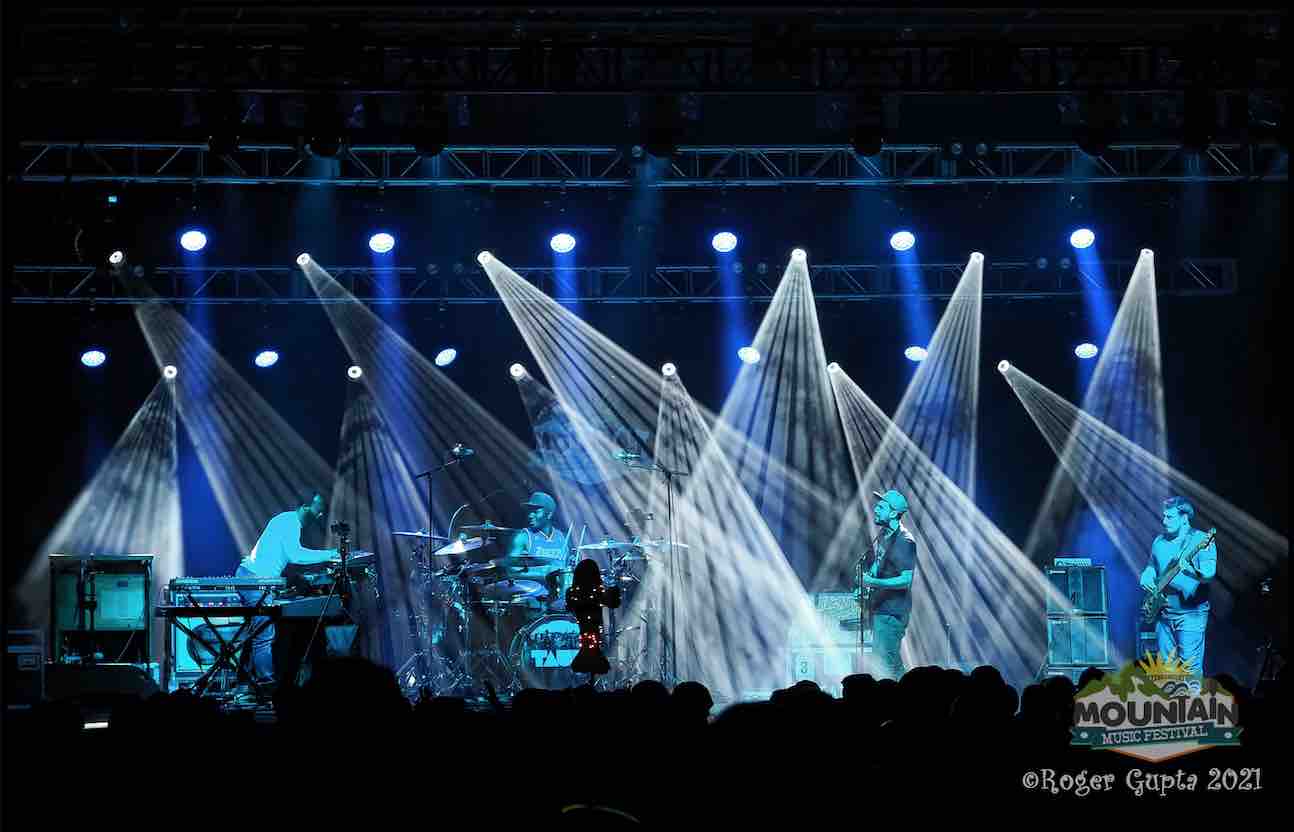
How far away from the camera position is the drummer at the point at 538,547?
36.5ft

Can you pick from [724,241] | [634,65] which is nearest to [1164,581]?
[724,241]

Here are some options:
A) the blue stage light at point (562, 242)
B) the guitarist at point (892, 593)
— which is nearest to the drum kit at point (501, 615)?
the guitarist at point (892, 593)

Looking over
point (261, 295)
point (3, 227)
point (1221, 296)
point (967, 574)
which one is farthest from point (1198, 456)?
point (3, 227)

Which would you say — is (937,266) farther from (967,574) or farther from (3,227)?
(3,227)

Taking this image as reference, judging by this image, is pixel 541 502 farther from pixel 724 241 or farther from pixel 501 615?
pixel 724 241

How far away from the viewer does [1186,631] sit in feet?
38.2

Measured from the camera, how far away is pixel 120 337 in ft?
43.8

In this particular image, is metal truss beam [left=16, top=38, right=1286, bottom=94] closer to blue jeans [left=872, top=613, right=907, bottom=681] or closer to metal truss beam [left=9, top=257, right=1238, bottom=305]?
metal truss beam [left=9, top=257, right=1238, bottom=305]

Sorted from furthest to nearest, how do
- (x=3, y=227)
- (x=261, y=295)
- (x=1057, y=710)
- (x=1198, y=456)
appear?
(x=1198, y=456), (x=261, y=295), (x=1057, y=710), (x=3, y=227)

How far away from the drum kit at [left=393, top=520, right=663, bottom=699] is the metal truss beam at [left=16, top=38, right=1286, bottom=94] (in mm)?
3713

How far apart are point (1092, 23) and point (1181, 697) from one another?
7540 mm

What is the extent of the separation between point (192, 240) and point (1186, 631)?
9706 millimetres

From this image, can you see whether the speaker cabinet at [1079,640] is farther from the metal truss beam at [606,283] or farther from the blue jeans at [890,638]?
the metal truss beam at [606,283]

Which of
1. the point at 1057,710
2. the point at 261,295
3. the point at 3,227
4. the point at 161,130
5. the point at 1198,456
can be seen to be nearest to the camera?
the point at 3,227
